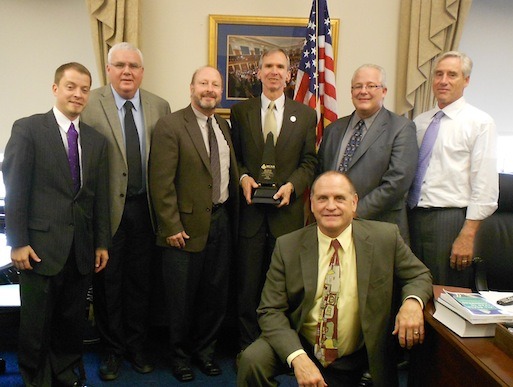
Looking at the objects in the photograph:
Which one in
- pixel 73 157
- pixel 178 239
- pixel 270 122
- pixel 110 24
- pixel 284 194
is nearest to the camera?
pixel 73 157

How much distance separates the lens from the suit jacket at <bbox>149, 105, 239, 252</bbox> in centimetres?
260

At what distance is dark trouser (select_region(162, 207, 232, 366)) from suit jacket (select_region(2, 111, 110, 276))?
1.62 ft

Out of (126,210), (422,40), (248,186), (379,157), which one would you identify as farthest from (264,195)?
(422,40)

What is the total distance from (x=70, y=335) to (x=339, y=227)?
146 centimetres

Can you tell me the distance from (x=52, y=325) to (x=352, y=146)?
1.81 meters

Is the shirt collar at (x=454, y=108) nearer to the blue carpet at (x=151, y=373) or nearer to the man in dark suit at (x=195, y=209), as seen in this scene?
the man in dark suit at (x=195, y=209)

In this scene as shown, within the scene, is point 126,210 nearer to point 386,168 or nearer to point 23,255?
point 23,255

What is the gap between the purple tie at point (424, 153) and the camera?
106 inches

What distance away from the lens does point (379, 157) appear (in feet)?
8.71

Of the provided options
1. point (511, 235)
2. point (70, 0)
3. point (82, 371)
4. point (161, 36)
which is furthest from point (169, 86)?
point (511, 235)

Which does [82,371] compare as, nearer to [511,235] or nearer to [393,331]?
[393,331]

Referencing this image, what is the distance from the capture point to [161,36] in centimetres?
352

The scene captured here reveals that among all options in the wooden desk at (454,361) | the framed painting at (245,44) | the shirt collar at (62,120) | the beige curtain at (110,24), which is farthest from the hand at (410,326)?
the beige curtain at (110,24)

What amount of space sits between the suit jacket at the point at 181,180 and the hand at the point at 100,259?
0.30m
